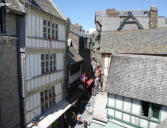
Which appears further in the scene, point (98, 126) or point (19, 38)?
point (98, 126)

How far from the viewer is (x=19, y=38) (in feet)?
27.0

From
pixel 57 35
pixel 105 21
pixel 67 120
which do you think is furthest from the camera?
pixel 105 21

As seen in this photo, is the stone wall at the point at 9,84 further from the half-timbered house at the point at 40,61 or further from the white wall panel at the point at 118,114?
the white wall panel at the point at 118,114

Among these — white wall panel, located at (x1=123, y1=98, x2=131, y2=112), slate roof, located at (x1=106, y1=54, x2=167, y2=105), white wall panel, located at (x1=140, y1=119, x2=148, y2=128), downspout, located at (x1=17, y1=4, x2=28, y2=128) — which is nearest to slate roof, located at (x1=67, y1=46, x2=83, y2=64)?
slate roof, located at (x1=106, y1=54, x2=167, y2=105)

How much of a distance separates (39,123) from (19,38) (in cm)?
569

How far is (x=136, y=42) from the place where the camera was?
15297 millimetres

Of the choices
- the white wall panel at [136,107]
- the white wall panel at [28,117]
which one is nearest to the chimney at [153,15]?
the white wall panel at [136,107]

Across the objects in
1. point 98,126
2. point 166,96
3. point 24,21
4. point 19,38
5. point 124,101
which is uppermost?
point 24,21

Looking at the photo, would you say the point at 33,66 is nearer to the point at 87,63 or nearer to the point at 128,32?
the point at 128,32

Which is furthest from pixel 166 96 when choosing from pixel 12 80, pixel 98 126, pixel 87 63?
pixel 87 63

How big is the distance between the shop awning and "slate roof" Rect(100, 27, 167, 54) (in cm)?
676

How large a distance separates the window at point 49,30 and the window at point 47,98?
4251 millimetres

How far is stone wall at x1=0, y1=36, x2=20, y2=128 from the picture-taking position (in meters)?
7.34

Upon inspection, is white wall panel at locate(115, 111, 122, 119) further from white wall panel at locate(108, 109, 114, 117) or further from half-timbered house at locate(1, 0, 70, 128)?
half-timbered house at locate(1, 0, 70, 128)
